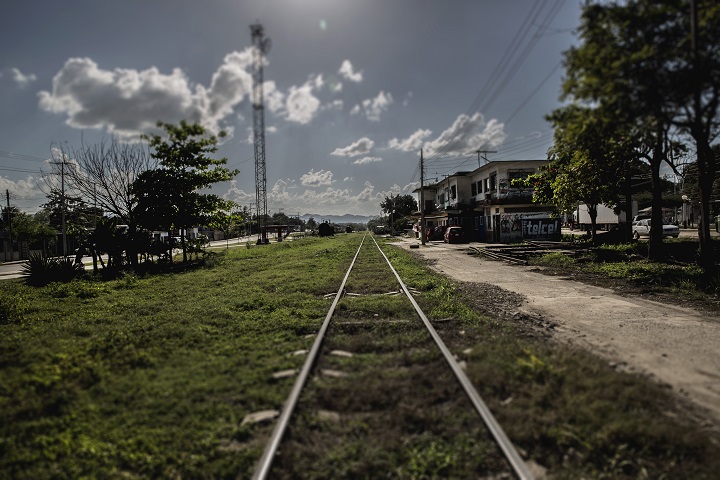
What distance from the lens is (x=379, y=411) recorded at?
4.17m

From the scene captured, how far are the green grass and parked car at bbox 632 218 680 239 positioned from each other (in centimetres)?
3305

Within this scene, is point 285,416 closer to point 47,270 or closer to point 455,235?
point 47,270

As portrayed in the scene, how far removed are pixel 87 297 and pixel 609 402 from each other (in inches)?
513

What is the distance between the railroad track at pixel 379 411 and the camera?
3.27 meters

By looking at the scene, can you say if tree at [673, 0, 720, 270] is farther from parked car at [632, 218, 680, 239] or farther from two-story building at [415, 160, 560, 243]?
parked car at [632, 218, 680, 239]

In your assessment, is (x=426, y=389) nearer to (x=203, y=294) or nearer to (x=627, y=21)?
(x=627, y=21)

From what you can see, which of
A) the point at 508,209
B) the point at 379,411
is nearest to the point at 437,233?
the point at 508,209

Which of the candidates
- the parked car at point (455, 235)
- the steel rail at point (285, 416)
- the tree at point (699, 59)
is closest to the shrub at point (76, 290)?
the steel rail at point (285, 416)

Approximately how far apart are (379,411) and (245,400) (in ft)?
4.70

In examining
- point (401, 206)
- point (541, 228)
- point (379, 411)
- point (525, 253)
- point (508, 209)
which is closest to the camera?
point (379, 411)

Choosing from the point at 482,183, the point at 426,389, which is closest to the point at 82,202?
the point at 426,389

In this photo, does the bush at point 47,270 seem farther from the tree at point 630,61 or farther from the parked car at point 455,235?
the parked car at point 455,235

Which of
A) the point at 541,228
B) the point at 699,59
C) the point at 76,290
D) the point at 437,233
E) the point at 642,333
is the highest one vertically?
the point at 699,59

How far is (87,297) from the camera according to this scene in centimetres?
1198
